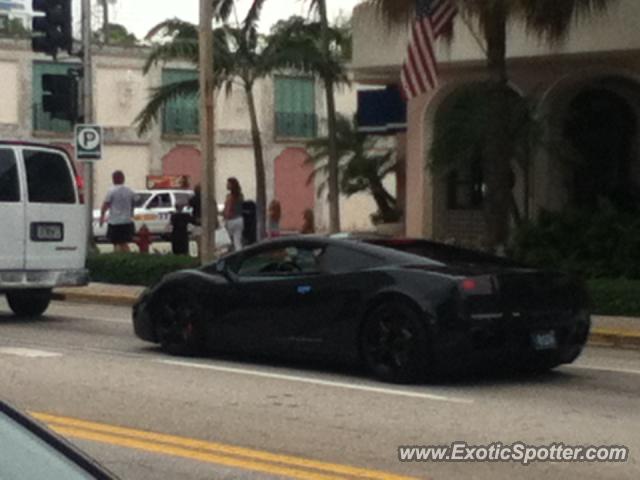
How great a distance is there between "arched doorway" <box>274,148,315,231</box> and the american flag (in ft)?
101

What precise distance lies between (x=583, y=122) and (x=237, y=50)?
24.4 ft

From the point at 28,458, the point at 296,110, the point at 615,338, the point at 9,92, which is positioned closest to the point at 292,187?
the point at 296,110

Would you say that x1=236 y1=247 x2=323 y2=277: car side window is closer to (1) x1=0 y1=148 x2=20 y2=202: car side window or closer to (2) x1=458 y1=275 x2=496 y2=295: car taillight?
(2) x1=458 y1=275 x2=496 y2=295: car taillight

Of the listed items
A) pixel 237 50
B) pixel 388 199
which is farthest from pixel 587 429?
pixel 388 199

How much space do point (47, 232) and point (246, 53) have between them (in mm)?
11934

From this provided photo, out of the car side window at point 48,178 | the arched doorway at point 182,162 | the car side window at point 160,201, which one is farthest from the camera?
the arched doorway at point 182,162

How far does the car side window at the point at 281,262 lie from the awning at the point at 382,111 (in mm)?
15594

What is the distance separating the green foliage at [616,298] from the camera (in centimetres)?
1886

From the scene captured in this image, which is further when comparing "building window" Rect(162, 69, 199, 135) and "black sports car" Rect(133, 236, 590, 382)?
"building window" Rect(162, 69, 199, 135)

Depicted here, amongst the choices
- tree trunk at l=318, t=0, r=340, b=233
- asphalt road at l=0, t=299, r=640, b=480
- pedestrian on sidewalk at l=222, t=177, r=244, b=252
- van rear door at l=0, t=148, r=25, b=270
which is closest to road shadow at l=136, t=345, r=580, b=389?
asphalt road at l=0, t=299, r=640, b=480

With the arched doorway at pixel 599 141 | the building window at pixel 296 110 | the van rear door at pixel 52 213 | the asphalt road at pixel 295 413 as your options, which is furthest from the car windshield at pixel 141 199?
the asphalt road at pixel 295 413

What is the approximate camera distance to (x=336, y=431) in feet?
34.9

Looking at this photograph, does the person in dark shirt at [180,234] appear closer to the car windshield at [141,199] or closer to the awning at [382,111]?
the awning at [382,111]

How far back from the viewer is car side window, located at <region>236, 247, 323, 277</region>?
551 inches
